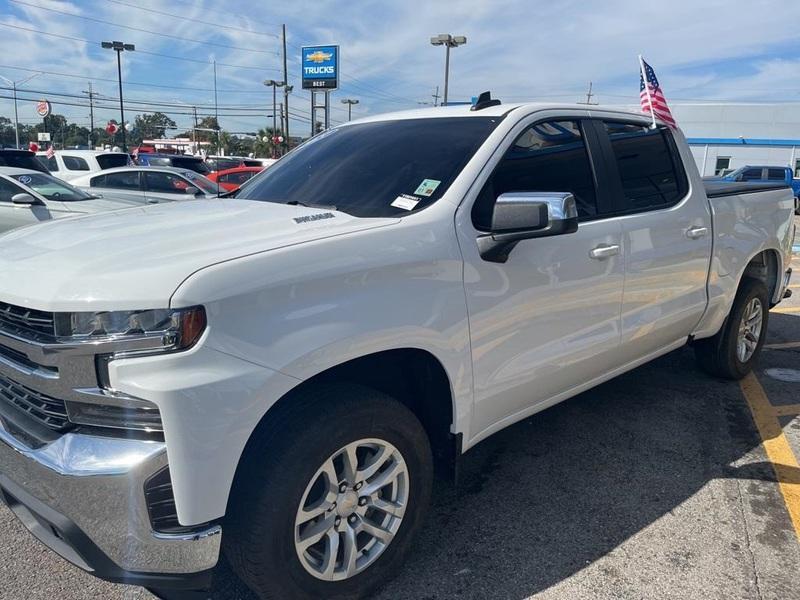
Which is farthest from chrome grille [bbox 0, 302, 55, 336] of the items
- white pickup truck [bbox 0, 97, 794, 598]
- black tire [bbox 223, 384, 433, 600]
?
black tire [bbox 223, 384, 433, 600]

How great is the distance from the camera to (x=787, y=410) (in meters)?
4.55

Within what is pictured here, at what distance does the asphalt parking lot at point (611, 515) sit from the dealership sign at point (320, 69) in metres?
38.7

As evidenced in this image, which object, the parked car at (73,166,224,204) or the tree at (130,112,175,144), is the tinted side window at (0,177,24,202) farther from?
the tree at (130,112,175,144)

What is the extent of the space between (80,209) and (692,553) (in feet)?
29.7

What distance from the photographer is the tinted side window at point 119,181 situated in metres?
12.6

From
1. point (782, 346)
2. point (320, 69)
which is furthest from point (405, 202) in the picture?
point (320, 69)

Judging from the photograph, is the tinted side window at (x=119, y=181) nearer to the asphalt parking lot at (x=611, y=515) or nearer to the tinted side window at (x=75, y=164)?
the tinted side window at (x=75, y=164)

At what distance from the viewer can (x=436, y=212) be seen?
2615 mm

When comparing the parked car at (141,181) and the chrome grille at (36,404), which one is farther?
the parked car at (141,181)

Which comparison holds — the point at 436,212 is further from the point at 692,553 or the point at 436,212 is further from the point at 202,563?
the point at 692,553

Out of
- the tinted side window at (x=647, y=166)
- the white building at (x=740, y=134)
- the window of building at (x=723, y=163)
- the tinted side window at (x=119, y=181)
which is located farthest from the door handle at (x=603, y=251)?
the window of building at (x=723, y=163)

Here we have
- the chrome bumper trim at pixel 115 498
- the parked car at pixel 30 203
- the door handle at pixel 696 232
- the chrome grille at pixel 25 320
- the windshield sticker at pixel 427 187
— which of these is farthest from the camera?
the parked car at pixel 30 203

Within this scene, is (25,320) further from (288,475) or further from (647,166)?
(647,166)

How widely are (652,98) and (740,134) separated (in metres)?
51.3
